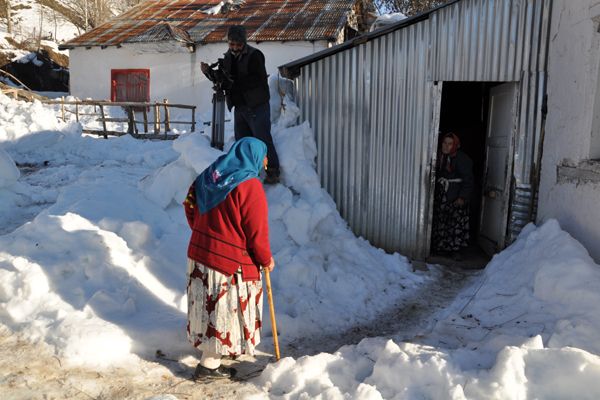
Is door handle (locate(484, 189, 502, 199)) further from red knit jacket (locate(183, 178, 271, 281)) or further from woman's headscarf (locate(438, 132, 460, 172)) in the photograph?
red knit jacket (locate(183, 178, 271, 281))

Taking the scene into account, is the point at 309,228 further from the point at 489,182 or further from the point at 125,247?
the point at 489,182

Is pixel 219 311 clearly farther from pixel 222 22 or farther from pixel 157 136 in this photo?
pixel 222 22

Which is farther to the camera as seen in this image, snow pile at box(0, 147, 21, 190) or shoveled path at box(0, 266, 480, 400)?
snow pile at box(0, 147, 21, 190)

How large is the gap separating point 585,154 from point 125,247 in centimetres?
488

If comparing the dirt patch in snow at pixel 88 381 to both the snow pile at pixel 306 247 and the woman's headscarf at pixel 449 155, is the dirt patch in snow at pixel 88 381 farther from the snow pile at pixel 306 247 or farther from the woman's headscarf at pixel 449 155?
the woman's headscarf at pixel 449 155

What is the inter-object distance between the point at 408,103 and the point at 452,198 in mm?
1643

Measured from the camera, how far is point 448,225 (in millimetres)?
7082

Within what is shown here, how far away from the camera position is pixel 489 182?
718 cm

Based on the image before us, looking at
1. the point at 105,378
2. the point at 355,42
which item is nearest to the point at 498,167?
the point at 355,42

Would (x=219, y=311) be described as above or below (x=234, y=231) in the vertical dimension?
below

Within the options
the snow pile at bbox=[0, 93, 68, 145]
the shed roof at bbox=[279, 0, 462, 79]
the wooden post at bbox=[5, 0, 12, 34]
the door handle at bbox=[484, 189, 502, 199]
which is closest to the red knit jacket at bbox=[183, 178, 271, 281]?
the shed roof at bbox=[279, 0, 462, 79]

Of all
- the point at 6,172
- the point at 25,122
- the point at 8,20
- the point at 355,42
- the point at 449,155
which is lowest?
the point at 6,172

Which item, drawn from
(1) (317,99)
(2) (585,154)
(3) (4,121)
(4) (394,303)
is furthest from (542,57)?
(3) (4,121)

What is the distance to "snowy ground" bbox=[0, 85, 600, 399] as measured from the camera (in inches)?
124
